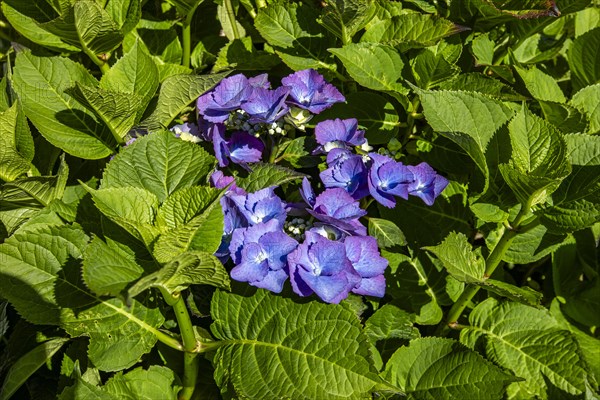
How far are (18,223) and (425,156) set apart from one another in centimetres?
122

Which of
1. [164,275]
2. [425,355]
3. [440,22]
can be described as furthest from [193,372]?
[440,22]

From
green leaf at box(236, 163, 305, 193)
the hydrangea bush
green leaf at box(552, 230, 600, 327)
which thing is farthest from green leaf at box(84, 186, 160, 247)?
green leaf at box(552, 230, 600, 327)

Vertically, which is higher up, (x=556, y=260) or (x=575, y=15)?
(x=575, y=15)

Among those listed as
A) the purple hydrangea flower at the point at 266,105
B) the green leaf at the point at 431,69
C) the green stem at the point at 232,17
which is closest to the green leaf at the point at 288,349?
the purple hydrangea flower at the point at 266,105

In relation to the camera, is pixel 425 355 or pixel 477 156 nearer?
pixel 477 156

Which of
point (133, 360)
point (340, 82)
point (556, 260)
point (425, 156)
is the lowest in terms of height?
point (556, 260)

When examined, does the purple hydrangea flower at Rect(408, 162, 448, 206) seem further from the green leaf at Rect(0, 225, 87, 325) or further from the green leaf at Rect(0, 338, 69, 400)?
the green leaf at Rect(0, 338, 69, 400)

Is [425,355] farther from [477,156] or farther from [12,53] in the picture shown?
[12,53]

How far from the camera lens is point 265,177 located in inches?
59.9

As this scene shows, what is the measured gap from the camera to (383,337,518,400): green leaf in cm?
152

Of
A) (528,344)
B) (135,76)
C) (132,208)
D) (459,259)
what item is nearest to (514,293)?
(459,259)

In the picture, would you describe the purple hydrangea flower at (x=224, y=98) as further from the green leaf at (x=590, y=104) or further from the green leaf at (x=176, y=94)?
the green leaf at (x=590, y=104)

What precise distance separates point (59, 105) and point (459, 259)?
3.87 ft

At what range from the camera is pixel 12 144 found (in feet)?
5.49
